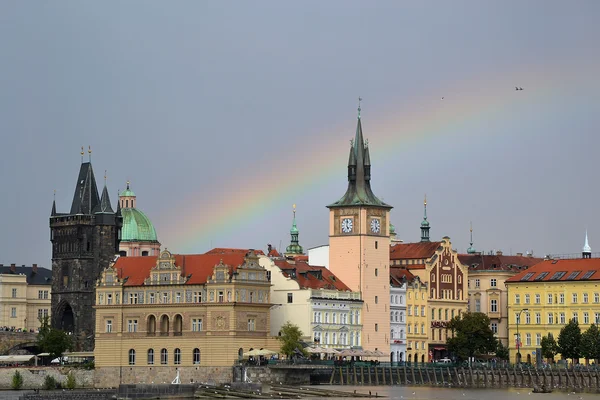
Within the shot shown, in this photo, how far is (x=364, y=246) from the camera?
163 meters

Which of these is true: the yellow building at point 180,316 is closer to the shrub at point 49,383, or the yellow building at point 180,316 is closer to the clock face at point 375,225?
the shrub at point 49,383

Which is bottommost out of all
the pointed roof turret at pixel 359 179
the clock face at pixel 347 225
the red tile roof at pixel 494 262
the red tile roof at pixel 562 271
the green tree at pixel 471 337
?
the green tree at pixel 471 337

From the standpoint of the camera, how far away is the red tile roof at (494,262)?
188000 mm

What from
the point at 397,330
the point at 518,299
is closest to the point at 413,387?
the point at 397,330

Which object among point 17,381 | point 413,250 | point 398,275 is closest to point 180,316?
point 17,381

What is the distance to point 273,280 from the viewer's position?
156750 mm

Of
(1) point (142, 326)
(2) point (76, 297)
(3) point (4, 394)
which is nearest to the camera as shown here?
(3) point (4, 394)

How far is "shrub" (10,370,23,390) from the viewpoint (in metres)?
151

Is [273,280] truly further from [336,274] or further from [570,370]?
[570,370]

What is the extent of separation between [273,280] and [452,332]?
27802 mm

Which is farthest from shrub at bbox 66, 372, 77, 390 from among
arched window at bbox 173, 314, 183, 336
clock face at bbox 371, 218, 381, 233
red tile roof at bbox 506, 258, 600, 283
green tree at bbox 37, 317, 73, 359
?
red tile roof at bbox 506, 258, 600, 283

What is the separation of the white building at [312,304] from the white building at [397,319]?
25.9 ft

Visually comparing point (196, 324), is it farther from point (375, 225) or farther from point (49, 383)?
point (375, 225)

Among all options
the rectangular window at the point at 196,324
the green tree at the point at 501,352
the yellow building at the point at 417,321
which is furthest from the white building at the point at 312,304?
the green tree at the point at 501,352
